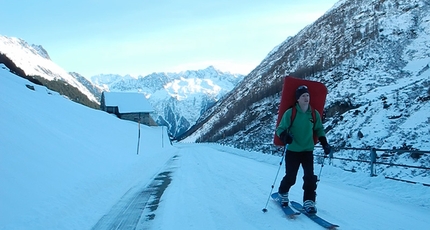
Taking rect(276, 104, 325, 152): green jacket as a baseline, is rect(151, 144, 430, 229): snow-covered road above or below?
below

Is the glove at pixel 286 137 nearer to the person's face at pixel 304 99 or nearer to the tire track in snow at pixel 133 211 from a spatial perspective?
the person's face at pixel 304 99

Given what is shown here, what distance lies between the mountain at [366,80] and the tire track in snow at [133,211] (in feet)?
29.3

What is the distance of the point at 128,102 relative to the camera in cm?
7794

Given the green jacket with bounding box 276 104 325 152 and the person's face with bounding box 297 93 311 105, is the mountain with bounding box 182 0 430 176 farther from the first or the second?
the person's face with bounding box 297 93 311 105

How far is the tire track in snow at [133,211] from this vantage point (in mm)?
5242

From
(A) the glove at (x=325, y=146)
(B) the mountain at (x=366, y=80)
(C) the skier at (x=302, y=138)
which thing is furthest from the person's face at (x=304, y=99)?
(B) the mountain at (x=366, y=80)

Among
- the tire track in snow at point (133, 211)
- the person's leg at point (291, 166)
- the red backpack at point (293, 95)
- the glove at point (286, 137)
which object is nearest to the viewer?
the glove at point (286, 137)

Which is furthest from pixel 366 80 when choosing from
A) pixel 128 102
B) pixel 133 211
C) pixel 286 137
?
pixel 128 102

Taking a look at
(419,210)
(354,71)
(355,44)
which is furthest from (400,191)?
(355,44)

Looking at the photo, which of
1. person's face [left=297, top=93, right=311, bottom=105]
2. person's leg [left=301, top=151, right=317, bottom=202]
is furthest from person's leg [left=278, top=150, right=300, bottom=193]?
person's face [left=297, top=93, right=311, bottom=105]

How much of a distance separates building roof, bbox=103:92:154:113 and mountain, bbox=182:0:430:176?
22.4 m

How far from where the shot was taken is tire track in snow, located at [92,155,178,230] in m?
5.24

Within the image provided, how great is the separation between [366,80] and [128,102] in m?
54.5

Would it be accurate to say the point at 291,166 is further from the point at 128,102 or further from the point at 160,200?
the point at 128,102
